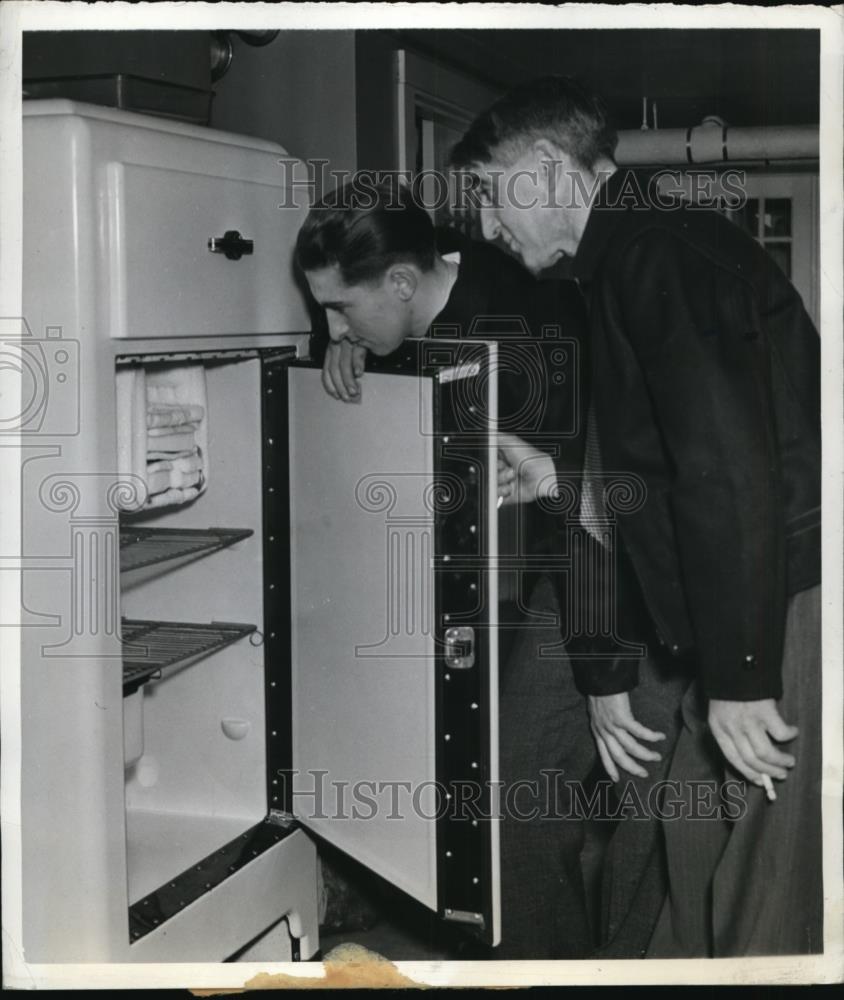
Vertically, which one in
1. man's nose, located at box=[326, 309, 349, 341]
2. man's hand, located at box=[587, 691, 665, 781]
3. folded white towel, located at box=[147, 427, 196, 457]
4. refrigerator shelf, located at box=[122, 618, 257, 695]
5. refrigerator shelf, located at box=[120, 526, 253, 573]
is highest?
man's nose, located at box=[326, 309, 349, 341]

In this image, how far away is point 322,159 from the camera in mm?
1901

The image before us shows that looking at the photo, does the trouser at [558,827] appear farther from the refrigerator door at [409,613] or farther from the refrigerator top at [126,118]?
the refrigerator top at [126,118]

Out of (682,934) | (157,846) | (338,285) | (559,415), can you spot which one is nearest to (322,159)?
(338,285)

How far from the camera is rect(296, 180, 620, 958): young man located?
5.79 ft

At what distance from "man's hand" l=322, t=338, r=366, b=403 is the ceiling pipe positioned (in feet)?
1.47

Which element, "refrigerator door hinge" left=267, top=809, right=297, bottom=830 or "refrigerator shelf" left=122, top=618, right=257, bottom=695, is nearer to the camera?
"refrigerator shelf" left=122, top=618, right=257, bottom=695

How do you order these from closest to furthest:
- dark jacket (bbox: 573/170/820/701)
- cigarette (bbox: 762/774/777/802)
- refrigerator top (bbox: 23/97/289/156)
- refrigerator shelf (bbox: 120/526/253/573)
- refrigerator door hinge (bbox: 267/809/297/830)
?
refrigerator top (bbox: 23/97/289/156) < dark jacket (bbox: 573/170/820/701) < cigarette (bbox: 762/774/777/802) < refrigerator shelf (bbox: 120/526/253/573) < refrigerator door hinge (bbox: 267/809/297/830)

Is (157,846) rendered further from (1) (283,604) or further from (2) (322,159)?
(2) (322,159)

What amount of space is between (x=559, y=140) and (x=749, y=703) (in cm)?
79

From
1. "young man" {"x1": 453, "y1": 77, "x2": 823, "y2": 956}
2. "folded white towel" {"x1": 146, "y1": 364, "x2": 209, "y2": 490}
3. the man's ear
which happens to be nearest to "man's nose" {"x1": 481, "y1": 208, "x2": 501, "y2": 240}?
"young man" {"x1": 453, "y1": 77, "x2": 823, "y2": 956}

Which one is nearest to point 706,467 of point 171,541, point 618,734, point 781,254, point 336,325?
point 781,254

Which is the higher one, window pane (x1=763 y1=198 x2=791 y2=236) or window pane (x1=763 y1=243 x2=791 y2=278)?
window pane (x1=763 y1=198 x2=791 y2=236)

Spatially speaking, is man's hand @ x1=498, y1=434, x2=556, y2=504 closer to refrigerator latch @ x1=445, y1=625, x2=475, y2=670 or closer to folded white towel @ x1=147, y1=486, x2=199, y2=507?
refrigerator latch @ x1=445, y1=625, x2=475, y2=670

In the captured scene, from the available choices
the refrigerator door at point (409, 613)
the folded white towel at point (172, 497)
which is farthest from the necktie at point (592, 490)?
the folded white towel at point (172, 497)
